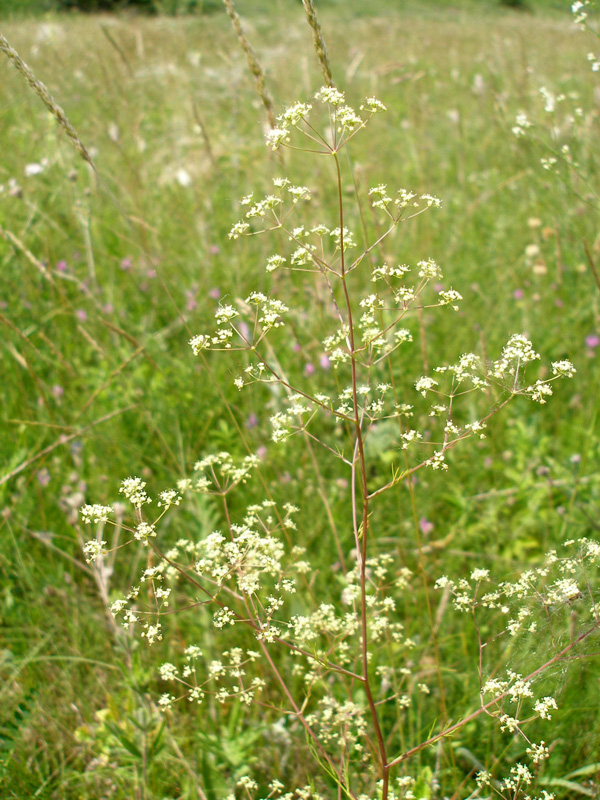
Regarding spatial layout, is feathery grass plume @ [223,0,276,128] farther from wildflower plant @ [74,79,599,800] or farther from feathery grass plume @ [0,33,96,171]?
feathery grass plume @ [0,33,96,171]

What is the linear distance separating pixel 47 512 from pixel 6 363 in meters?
0.76

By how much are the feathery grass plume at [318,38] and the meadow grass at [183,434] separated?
7.0 inches

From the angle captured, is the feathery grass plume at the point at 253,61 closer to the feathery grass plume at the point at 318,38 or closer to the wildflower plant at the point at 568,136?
the feathery grass plume at the point at 318,38

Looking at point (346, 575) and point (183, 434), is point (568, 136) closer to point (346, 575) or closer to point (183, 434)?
point (183, 434)

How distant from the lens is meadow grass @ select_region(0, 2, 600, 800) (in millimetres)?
1603

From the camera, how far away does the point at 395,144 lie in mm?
5211

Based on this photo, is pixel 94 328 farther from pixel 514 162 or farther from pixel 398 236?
pixel 514 162

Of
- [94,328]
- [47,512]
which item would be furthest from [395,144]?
[47,512]

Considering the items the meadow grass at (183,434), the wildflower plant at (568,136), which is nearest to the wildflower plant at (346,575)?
the meadow grass at (183,434)

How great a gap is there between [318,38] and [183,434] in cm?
156

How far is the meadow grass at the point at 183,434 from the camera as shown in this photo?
63.1 inches

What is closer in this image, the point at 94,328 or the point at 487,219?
the point at 94,328

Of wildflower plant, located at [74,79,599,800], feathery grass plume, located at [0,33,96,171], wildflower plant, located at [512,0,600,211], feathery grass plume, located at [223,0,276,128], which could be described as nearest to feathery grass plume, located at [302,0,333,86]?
wildflower plant, located at [74,79,599,800]

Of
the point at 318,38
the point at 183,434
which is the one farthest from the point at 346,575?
the point at 318,38
